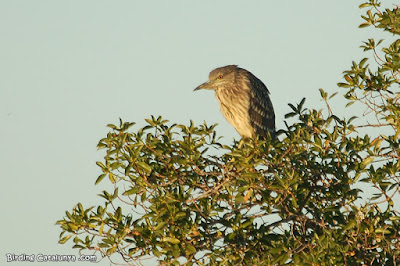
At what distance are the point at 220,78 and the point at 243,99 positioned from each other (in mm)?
673

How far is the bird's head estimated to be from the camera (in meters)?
11.5

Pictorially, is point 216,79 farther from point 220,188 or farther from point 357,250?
point 357,250

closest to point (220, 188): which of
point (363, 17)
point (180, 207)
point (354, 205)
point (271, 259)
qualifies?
point (180, 207)

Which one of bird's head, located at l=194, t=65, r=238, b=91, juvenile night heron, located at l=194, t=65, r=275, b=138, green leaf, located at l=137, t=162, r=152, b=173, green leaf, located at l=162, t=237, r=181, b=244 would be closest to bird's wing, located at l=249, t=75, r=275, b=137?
juvenile night heron, located at l=194, t=65, r=275, b=138

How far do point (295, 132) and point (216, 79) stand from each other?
4.51 metres

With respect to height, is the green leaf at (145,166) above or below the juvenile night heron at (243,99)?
below

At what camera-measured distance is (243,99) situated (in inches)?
442

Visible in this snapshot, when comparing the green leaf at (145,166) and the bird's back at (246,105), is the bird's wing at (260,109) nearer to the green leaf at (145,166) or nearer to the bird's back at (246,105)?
the bird's back at (246,105)

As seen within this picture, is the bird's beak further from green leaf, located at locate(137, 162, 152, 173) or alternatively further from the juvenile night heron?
green leaf, located at locate(137, 162, 152, 173)

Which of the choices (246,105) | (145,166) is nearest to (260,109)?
(246,105)

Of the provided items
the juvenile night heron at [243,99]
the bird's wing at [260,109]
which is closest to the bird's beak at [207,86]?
the juvenile night heron at [243,99]

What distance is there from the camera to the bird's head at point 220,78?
11.5 m

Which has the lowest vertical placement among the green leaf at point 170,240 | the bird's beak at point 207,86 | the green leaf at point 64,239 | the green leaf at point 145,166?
the green leaf at point 170,240

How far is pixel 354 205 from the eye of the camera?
21.7 ft
